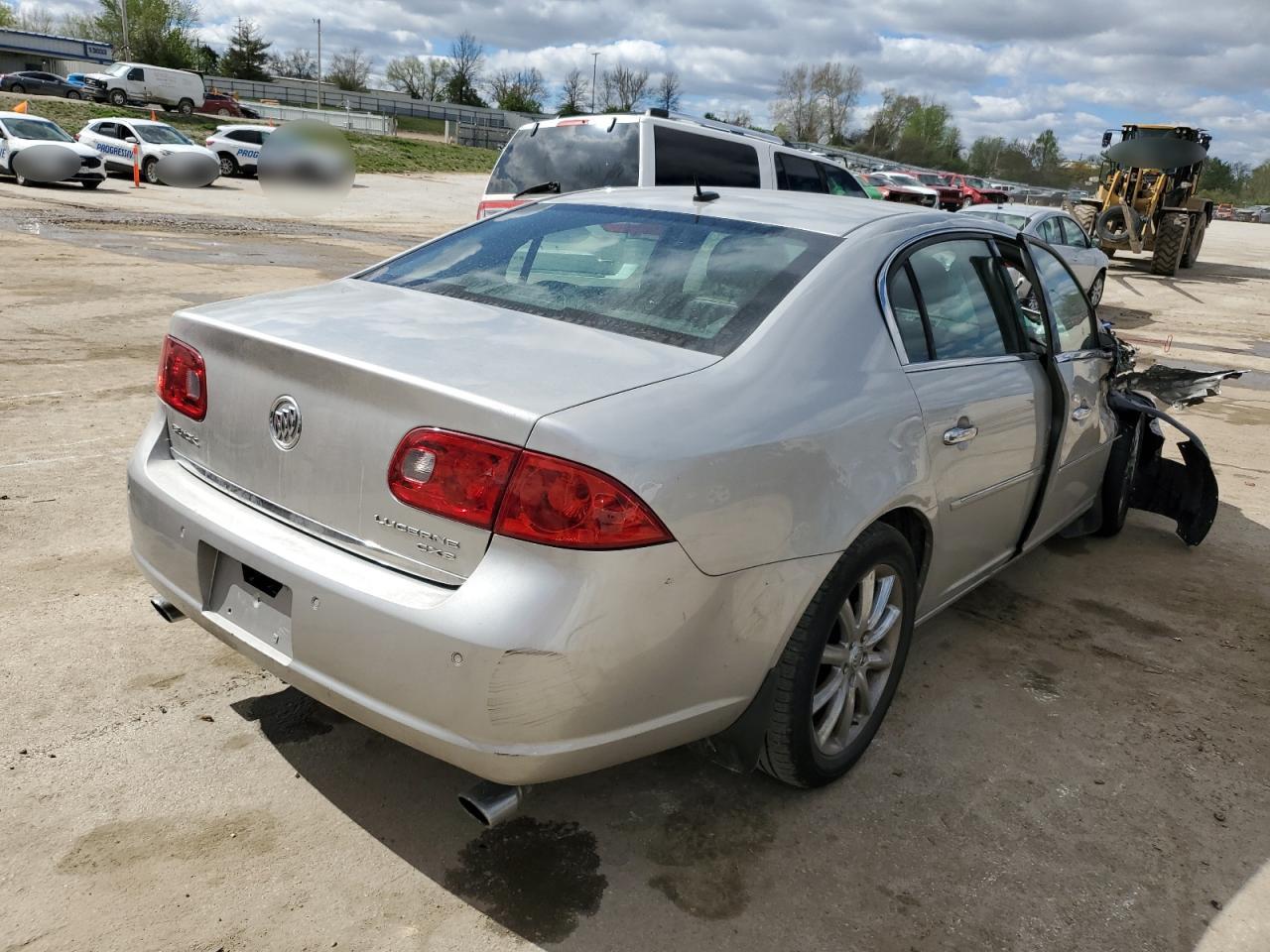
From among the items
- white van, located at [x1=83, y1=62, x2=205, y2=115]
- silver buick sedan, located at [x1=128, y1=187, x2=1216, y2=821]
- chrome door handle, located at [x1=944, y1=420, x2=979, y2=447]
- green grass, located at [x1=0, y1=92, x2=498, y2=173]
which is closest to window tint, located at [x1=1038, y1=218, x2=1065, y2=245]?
silver buick sedan, located at [x1=128, y1=187, x2=1216, y2=821]

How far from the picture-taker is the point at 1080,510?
4.82 m

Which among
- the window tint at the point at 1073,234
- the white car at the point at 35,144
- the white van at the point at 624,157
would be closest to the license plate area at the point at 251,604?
the white van at the point at 624,157

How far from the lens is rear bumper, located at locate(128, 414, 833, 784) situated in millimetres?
2133

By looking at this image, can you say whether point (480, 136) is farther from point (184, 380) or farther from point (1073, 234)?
point (184, 380)

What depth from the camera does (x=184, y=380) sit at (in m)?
2.86

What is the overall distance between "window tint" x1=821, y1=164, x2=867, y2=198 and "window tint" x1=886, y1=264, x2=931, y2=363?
7686mm

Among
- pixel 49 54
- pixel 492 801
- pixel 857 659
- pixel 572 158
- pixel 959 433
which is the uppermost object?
pixel 49 54

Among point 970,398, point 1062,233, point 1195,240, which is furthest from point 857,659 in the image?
point 1195,240

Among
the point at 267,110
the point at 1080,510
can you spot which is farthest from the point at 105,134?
the point at 1080,510

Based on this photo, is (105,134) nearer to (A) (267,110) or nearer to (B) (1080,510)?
(A) (267,110)

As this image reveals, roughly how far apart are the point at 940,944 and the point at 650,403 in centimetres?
142

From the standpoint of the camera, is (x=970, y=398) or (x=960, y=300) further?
(x=960, y=300)

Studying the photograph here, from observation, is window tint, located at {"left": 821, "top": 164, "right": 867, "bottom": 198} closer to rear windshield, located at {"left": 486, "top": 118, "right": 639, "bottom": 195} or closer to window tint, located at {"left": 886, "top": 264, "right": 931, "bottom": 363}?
rear windshield, located at {"left": 486, "top": 118, "right": 639, "bottom": 195}

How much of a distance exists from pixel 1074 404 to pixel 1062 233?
11.0 m
